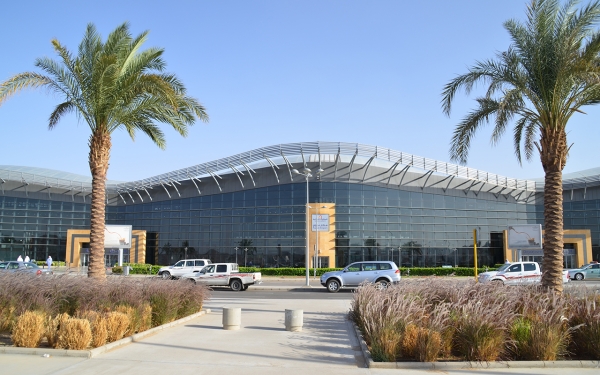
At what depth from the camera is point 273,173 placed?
164 ft

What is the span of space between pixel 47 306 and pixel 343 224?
38.1 metres

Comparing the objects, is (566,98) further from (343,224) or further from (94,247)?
(343,224)

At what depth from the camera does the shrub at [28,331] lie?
1004 cm

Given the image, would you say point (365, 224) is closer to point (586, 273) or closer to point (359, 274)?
point (586, 273)

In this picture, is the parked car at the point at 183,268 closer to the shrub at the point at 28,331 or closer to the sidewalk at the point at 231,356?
the sidewalk at the point at 231,356

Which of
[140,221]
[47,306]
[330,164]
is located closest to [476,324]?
[47,306]

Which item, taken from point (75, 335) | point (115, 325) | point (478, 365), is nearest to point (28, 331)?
point (75, 335)

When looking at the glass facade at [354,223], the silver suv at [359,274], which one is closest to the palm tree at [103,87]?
the silver suv at [359,274]

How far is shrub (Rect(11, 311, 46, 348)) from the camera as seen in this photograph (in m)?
10.0

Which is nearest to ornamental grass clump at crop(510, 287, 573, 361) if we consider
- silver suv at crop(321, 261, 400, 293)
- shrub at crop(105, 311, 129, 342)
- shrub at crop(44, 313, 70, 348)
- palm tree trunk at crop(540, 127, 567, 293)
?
palm tree trunk at crop(540, 127, 567, 293)

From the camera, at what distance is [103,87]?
17.3 meters

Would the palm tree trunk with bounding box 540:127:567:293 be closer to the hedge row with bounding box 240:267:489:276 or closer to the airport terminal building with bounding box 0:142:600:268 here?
the hedge row with bounding box 240:267:489:276

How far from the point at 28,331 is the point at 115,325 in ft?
5.45

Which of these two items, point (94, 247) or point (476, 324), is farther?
point (94, 247)
